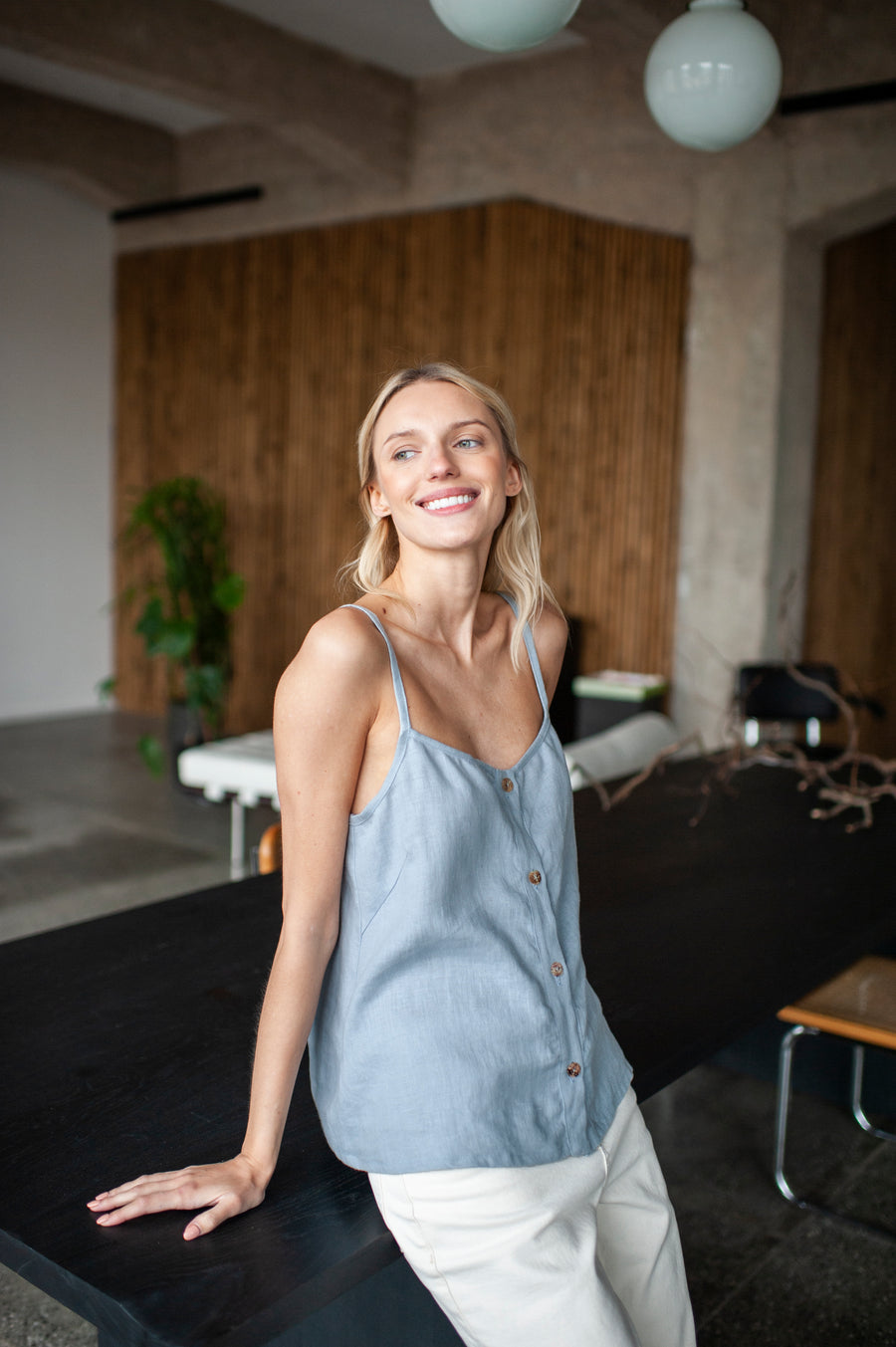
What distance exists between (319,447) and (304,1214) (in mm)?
7720

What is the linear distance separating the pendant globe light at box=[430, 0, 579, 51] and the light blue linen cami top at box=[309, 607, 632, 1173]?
1.79 m

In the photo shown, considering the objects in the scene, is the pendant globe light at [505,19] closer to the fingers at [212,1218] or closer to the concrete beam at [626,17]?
the fingers at [212,1218]

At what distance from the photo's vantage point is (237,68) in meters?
6.71

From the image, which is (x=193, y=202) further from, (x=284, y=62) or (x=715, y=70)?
(x=715, y=70)

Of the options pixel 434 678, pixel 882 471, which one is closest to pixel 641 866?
pixel 434 678

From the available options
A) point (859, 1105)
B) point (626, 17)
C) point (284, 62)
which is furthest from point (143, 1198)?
point (284, 62)

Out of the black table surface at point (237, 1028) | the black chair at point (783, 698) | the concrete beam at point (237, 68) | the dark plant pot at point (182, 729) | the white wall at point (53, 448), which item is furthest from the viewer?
the white wall at point (53, 448)

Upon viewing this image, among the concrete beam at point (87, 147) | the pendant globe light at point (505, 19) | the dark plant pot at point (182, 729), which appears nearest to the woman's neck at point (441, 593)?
the pendant globe light at point (505, 19)

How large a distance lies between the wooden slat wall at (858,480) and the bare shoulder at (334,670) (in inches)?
246

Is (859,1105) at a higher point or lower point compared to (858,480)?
lower

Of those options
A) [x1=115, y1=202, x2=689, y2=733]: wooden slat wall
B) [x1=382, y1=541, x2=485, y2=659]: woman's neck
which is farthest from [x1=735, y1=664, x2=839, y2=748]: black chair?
[x1=382, y1=541, x2=485, y2=659]: woman's neck

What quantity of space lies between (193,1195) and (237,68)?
22.3 ft

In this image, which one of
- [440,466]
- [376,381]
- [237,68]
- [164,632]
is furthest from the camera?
[164,632]

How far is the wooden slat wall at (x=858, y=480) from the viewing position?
7.26m
